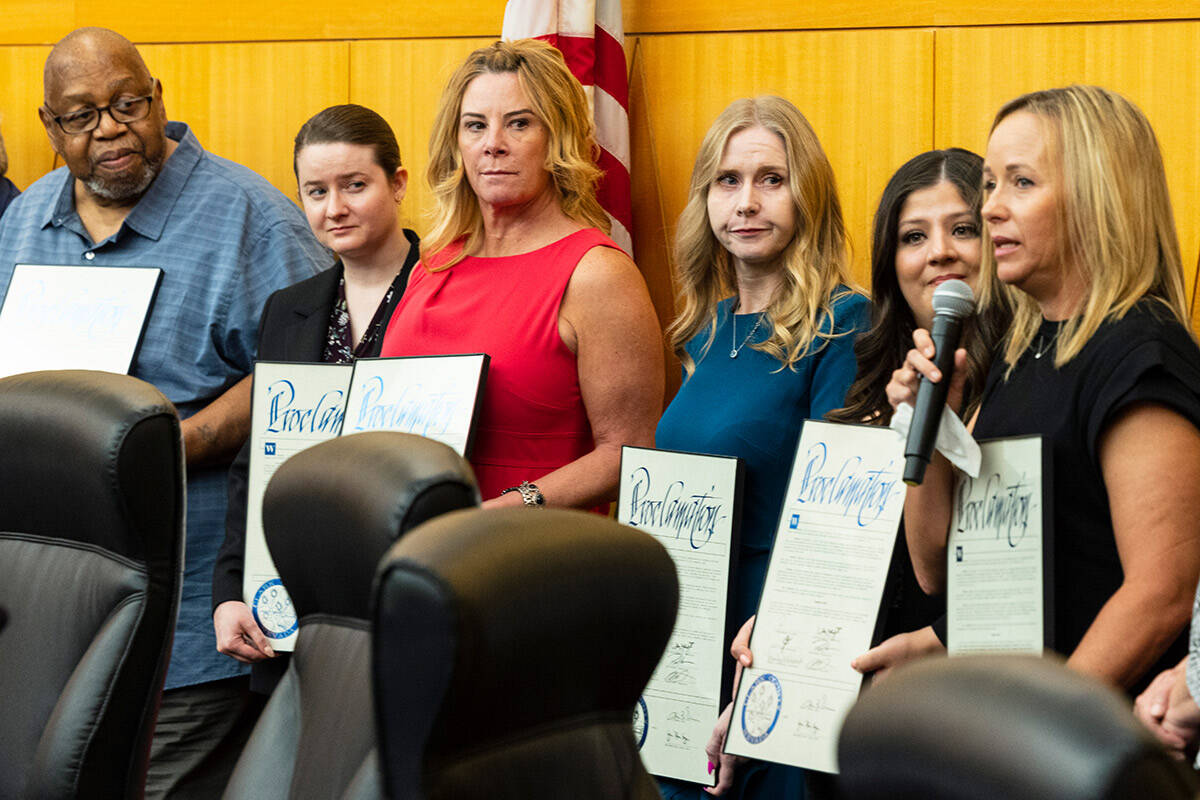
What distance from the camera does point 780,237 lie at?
2.40 meters

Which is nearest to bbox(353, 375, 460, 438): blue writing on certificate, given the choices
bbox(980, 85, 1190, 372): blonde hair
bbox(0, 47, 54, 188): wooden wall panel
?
bbox(980, 85, 1190, 372): blonde hair

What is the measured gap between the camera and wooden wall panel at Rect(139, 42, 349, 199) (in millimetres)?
4020

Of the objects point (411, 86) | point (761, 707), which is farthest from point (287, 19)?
point (761, 707)

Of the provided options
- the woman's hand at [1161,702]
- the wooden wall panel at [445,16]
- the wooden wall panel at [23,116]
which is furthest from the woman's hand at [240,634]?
the wooden wall panel at [23,116]

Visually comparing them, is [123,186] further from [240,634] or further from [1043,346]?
[1043,346]

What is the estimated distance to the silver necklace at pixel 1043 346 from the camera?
178cm

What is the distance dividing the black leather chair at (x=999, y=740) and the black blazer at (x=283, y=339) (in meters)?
2.15

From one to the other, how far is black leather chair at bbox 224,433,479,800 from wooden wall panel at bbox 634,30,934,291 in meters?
2.20

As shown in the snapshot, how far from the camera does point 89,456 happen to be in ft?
6.01

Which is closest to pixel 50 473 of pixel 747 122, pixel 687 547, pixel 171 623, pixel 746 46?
pixel 171 623

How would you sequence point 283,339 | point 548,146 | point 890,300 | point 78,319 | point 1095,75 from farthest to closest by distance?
point 1095,75 → point 78,319 → point 283,339 → point 548,146 → point 890,300

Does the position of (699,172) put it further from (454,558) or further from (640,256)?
(454,558)

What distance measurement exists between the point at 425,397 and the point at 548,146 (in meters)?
0.55

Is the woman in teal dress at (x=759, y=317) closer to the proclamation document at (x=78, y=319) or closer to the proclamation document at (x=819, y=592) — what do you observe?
the proclamation document at (x=819, y=592)
